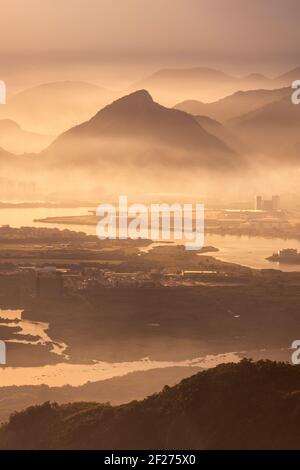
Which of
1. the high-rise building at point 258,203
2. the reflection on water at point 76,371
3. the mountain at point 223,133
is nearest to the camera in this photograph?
the reflection on water at point 76,371

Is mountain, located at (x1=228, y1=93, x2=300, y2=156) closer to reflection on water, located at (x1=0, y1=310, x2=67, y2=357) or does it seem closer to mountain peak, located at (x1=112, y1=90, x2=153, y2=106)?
mountain peak, located at (x1=112, y1=90, x2=153, y2=106)

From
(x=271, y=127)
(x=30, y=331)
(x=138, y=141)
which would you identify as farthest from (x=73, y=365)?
(x=271, y=127)

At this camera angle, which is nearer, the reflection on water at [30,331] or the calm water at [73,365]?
the calm water at [73,365]

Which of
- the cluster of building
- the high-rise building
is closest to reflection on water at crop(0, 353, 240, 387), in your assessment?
the cluster of building

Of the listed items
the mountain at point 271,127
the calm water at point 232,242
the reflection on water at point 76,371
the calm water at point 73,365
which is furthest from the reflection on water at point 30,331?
the mountain at point 271,127

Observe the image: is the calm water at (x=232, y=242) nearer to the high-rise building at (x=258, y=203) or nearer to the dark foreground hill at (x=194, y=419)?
the high-rise building at (x=258, y=203)

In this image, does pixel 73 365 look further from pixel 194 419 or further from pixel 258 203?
pixel 258 203
